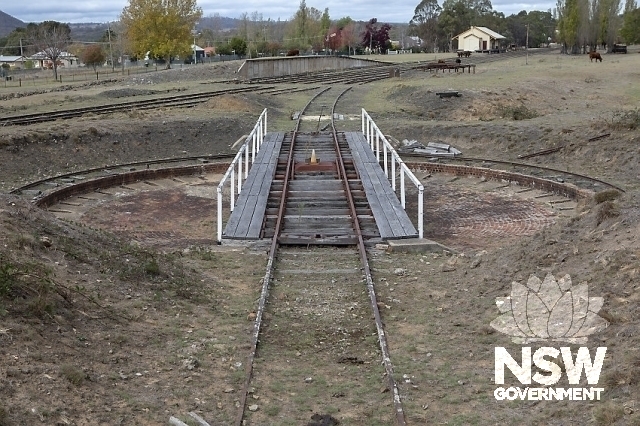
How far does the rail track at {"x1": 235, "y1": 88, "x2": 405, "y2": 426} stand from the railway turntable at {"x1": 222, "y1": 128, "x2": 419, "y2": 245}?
4 cm

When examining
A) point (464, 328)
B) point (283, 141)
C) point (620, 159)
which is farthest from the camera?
point (283, 141)

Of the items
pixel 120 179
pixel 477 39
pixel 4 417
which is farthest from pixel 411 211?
pixel 477 39

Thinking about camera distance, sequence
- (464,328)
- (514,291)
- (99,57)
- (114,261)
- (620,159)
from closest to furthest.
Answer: (464,328) < (514,291) < (114,261) < (620,159) < (99,57)

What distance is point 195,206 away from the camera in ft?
58.4

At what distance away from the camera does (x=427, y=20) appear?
13688 cm

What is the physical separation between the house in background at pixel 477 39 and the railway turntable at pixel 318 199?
338 feet

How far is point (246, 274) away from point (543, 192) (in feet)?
31.7

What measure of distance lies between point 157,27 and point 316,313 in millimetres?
61937

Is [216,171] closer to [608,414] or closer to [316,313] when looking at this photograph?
[316,313]

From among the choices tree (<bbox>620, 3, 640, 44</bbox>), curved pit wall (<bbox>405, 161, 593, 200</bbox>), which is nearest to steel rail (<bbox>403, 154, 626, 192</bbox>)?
curved pit wall (<bbox>405, 161, 593, 200</bbox>)

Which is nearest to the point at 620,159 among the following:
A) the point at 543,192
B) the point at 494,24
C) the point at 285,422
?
the point at 543,192

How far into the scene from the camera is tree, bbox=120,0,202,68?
67.2 meters

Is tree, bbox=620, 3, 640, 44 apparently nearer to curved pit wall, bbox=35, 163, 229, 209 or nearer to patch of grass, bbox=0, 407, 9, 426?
curved pit wall, bbox=35, 163, 229, 209

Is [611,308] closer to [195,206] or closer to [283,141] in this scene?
[195,206]
